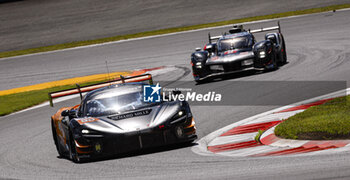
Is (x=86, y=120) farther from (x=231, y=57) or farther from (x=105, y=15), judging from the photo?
(x=105, y=15)

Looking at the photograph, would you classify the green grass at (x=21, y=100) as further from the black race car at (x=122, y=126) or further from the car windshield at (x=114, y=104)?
the black race car at (x=122, y=126)

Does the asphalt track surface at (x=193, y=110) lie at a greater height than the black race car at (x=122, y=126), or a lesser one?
lesser

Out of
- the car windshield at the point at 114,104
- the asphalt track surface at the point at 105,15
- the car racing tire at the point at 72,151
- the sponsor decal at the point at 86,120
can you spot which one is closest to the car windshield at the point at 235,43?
the car windshield at the point at 114,104

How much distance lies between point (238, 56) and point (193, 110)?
4.59 meters

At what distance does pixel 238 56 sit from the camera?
17.4 metres

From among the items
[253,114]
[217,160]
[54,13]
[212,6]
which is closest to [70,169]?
[217,160]

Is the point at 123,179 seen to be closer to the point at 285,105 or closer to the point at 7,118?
the point at 285,105

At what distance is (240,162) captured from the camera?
736cm

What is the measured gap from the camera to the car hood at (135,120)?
887cm

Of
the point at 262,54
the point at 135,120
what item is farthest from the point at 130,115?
the point at 262,54

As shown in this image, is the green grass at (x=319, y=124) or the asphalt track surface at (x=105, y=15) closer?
the green grass at (x=319, y=124)

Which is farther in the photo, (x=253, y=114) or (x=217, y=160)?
(x=253, y=114)

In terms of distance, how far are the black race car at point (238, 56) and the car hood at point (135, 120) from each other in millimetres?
8124

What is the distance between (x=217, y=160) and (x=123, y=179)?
1272 millimetres
